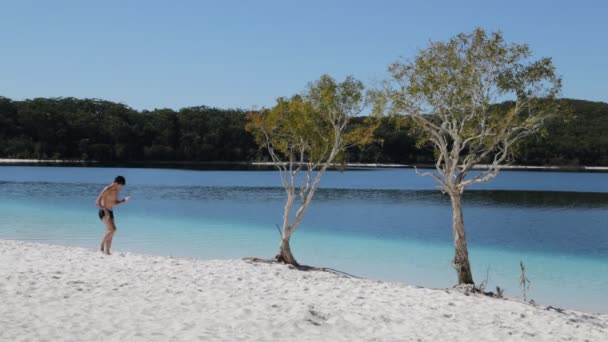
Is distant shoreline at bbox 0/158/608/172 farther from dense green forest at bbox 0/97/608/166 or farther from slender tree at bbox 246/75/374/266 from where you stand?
slender tree at bbox 246/75/374/266

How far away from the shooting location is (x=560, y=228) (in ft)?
97.4

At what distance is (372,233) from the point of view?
87.0ft

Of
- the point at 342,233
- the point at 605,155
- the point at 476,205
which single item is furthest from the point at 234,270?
the point at 605,155

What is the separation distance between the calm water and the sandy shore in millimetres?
4503

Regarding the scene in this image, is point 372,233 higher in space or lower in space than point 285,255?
lower

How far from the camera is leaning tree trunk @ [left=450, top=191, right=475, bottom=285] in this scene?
13.4m

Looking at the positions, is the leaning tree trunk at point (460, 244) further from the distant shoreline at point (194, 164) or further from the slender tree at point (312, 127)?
the distant shoreline at point (194, 164)

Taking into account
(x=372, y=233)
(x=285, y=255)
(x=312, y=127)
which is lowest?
(x=372, y=233)

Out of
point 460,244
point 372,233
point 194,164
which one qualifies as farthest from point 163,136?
point 460,244

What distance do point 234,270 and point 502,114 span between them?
274 inches

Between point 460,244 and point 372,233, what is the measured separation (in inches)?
515

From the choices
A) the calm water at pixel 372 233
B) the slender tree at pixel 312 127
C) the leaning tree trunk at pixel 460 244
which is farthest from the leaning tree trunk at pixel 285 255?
the leaning tree trunk at pixel 460 244

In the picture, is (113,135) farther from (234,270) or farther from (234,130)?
(234,270)

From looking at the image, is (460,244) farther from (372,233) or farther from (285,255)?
(372,233)
